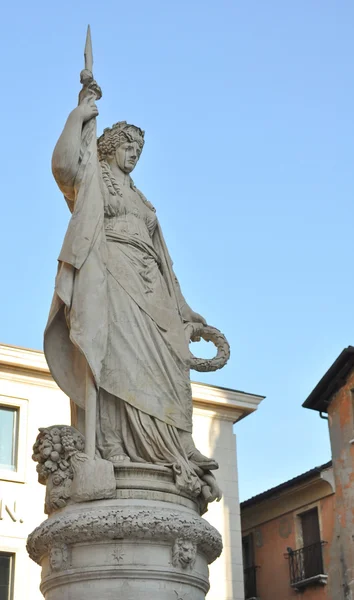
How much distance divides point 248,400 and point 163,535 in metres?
22.4

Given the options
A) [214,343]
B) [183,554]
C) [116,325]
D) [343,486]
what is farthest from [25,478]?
[183,554]

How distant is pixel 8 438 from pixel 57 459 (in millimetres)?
17980

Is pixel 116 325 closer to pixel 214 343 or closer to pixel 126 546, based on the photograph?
pixel 214 343

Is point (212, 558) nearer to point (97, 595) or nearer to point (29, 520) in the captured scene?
point (97, 595)

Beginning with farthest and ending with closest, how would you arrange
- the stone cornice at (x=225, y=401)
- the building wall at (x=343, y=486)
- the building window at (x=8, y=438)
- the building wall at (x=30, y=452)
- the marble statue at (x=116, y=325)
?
the building wall at (x=343, y=486), the stone cornice at (x=225, y=401), the building window at (x=8, y=438), the building wall at (x=30, y=452), the marble statue at (x=116, y=325)

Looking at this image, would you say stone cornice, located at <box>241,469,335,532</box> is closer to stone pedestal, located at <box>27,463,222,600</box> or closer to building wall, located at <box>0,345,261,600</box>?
building wall, located at <box>0,345,261,600</box>

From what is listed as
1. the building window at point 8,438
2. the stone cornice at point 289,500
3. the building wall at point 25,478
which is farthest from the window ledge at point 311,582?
the building window at point 8,438

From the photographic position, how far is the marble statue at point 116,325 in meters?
9.30

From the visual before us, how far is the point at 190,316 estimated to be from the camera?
11.0 meters

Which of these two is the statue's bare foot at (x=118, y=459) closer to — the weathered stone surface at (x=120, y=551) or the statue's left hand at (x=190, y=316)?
the weathered stone surface at (x=120, y=551)

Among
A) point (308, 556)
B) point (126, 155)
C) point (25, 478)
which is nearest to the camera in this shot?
point (126, 155)

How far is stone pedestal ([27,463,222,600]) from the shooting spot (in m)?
8.42

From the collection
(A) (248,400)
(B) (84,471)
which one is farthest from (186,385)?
(A) (248,400)

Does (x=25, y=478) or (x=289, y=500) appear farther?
(x=289, y=500)
